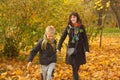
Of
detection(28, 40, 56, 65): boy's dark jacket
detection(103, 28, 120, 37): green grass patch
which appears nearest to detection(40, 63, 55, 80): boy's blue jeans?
A: detection(28, 40, 56, 65): boy's dark jacket

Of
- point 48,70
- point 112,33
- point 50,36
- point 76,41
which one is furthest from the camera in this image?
point 112,33

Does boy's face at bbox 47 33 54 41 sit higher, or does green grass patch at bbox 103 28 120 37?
boy's face at bbox 47 33 54 41

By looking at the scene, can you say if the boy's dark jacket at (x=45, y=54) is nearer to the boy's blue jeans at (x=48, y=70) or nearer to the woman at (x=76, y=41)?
the boy's blue jeans at (x=48, y=70)

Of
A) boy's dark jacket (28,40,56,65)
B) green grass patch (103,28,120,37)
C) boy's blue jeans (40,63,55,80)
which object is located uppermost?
boy's dark jacket (28,40,56,65)

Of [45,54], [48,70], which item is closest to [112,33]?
[48,70]

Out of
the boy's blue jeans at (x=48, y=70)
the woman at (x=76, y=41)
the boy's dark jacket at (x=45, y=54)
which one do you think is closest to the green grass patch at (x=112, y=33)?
the woman at (x=76, y=41)

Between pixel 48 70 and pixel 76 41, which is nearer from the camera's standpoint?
pixel 48 70

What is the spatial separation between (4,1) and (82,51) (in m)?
5.03

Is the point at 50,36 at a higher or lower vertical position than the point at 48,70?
higher

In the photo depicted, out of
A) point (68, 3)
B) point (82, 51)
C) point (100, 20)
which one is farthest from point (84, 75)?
point (100, 20)

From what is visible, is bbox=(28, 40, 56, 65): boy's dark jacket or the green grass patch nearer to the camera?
bbox=(28, 40, 56, 65): boy's dark jacket

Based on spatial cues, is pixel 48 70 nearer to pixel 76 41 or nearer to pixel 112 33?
pixel 76 41

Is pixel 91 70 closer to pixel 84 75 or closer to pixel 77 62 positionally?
pixel 84 75

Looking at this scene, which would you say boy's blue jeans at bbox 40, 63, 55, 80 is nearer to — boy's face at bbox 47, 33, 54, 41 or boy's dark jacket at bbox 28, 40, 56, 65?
boy's dark jacket at bbox 28, 40, 56, 65
